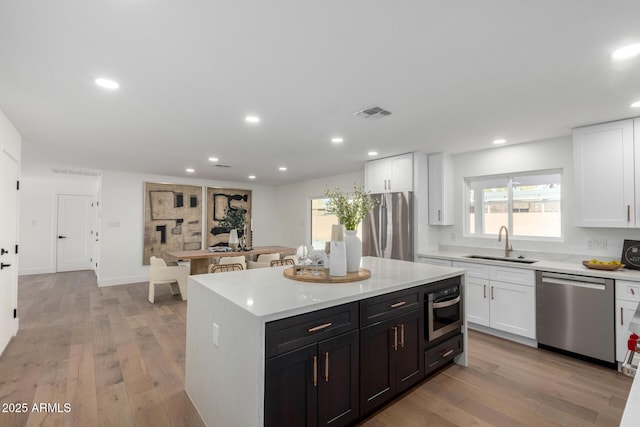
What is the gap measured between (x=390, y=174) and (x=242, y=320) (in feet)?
12.2

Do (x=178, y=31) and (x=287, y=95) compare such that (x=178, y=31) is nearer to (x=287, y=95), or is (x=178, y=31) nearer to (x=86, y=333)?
(x=287, y=95)

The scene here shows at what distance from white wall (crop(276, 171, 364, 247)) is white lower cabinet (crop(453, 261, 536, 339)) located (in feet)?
11.1

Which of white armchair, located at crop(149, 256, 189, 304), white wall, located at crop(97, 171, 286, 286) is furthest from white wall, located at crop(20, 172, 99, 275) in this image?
white armchair, located at crop(149, 256, 189, 304)

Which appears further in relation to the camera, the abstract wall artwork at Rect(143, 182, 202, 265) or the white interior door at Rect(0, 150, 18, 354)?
the abstract wall artwork at Rect(143, 182, 202, 265)

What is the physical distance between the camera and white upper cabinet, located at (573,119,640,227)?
297 cm

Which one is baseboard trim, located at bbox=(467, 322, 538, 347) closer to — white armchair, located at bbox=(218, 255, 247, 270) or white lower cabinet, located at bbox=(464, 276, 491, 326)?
white lower cabinet, located at bbox=(464, 276, 491, 326)

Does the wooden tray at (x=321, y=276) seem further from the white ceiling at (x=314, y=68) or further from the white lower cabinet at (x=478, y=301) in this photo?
the white lower cabinet at (x=478, y=301)

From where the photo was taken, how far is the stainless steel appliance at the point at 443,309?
2518mm

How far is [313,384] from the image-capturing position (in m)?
1.73

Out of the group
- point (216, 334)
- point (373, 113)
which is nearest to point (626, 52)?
point (373, 113)

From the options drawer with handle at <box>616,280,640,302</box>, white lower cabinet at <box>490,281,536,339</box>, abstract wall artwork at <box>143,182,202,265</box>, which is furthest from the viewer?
abstract wall artwork at <box>143,182,202,265</box>

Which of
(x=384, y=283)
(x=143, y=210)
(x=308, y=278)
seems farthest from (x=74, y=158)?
(x=384, y=283)

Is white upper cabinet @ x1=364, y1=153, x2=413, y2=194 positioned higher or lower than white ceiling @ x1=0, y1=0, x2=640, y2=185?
lower

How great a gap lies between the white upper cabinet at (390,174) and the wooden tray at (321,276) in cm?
234
